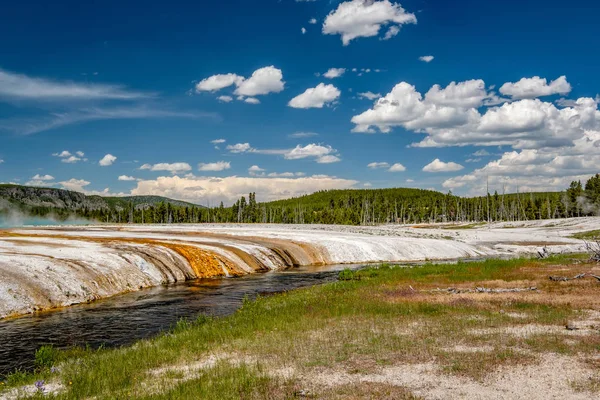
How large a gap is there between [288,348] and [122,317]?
1288 centimetres

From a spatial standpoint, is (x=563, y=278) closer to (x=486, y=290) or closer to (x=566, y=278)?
(x=566, y=278)

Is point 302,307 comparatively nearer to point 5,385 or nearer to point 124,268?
point 5,385

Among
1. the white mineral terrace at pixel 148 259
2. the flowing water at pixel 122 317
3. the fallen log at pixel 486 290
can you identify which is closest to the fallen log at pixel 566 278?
the fallen log at pixel 486 290

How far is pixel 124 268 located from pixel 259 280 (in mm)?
11615

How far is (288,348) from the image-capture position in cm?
1596

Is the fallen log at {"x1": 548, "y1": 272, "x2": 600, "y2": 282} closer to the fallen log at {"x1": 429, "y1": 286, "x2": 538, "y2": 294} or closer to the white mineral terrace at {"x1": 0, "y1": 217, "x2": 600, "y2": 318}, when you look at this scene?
the fallen log at {"x1": 429, "y1": 286, "x2": 538, "y2": 294}

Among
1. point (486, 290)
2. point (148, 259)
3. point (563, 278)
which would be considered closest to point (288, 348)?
point (486, 290)

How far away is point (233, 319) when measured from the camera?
21.9 metres

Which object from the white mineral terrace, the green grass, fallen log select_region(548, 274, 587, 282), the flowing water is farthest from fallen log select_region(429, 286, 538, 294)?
the white mineral terrace

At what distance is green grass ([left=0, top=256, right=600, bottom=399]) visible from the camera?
12.6m

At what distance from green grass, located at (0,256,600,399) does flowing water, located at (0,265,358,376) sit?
7.32 ft

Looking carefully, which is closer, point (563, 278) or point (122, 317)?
point (122, 317)

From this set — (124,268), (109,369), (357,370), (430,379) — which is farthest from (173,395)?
(124,268)

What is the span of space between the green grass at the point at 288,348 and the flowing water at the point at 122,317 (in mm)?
2232
